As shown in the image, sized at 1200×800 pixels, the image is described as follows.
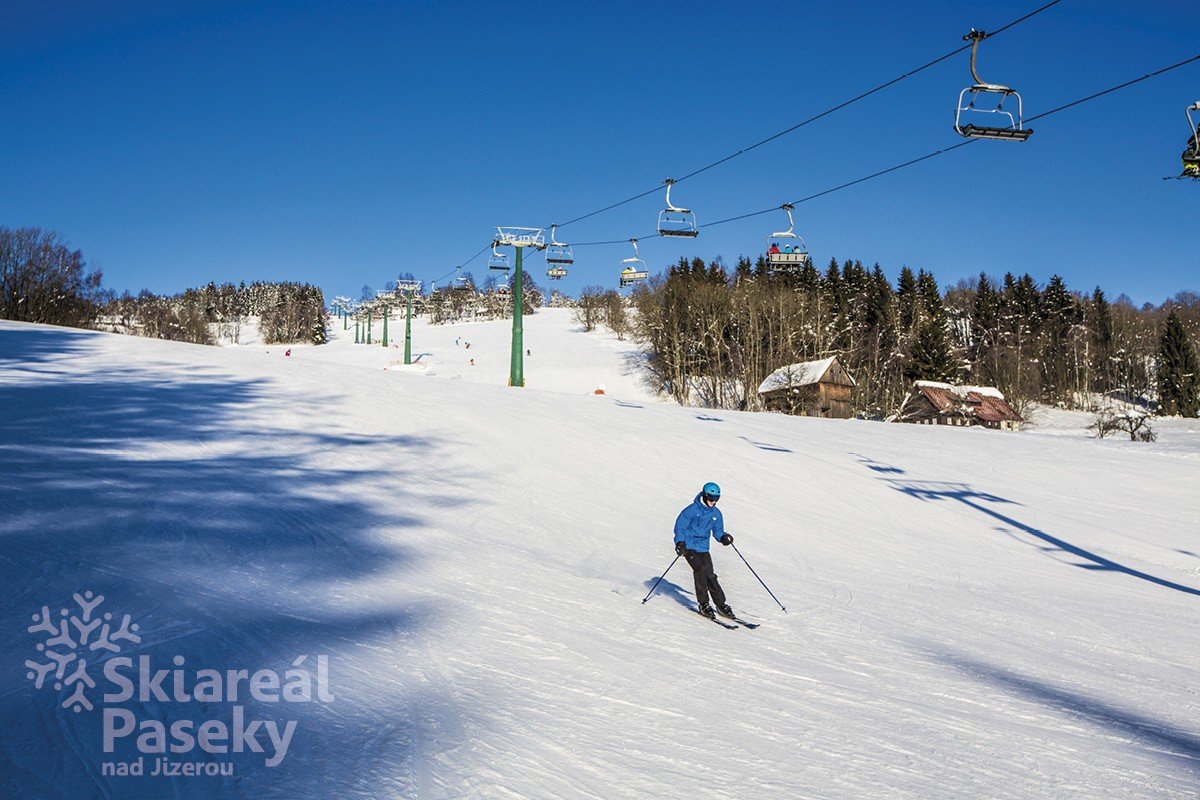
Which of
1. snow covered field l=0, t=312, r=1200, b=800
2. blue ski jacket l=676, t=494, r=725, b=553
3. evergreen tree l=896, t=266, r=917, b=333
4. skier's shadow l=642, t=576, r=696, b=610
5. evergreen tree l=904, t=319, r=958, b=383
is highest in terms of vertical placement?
evergreen tree l=896, t=266, r=917, b=333

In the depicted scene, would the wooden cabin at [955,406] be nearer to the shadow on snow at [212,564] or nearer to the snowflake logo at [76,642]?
the shadow on snow at [212,564]

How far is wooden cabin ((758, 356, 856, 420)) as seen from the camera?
159 feet

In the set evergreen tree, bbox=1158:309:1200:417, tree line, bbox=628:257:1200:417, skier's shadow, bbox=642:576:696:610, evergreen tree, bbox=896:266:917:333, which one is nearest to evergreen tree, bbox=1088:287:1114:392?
tree line, bbox=628:257:1200:417

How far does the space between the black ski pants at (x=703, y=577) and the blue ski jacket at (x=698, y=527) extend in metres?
0.08

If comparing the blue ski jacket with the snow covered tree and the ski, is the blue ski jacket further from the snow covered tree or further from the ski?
the snow covered tree

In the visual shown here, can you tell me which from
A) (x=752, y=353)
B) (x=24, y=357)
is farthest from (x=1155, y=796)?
(x=752, y=353)

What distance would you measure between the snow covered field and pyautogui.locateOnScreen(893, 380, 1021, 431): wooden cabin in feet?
125

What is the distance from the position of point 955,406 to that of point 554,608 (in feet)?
179

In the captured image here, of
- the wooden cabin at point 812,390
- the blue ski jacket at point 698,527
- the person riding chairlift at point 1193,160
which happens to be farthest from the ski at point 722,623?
the wooden cabin at point 812,390

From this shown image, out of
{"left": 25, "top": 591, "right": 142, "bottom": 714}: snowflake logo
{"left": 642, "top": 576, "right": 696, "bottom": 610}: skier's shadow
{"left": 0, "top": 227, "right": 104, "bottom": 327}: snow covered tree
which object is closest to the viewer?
{"left": 25, "top": 591, "right": 142, "bottom": 714}: snowflake logo

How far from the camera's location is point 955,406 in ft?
182

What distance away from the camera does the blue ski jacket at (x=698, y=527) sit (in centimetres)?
831

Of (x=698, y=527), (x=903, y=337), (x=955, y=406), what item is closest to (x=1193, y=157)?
(x=698, y=527)

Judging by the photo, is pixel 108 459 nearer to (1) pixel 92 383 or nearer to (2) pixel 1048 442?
(1) pixel 92 383
